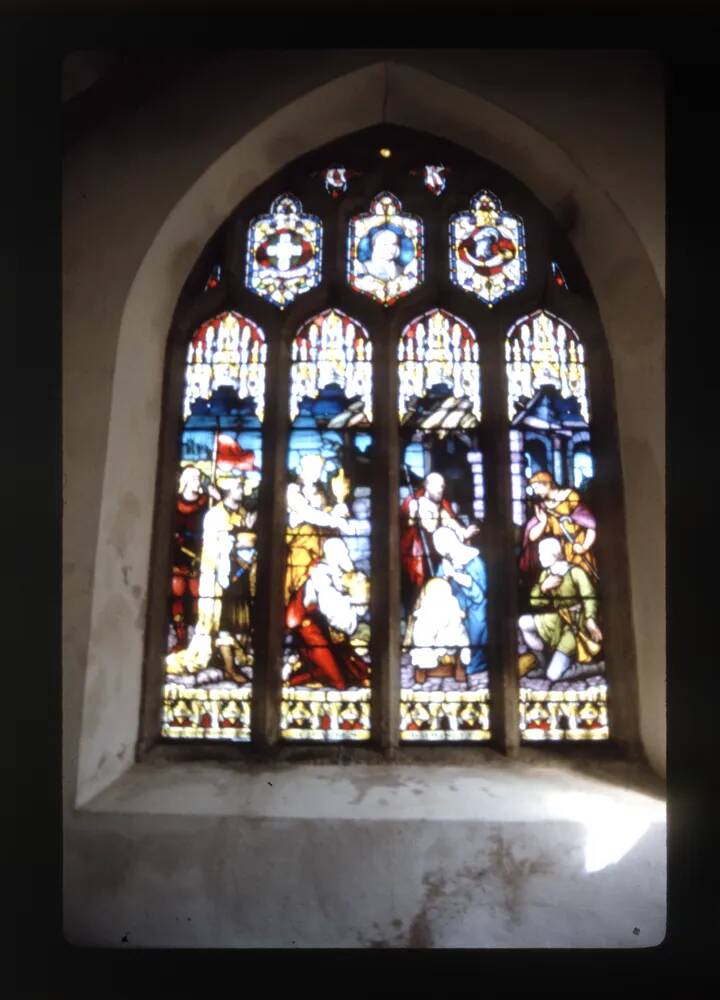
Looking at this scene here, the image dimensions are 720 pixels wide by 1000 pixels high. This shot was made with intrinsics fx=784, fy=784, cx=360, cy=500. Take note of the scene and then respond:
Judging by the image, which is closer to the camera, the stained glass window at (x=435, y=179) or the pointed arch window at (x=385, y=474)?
Answer: the pointed arch window at (x=385, y=474)

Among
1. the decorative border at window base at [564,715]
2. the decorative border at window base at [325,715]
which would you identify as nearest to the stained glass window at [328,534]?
the decorative border at window base at [325,715]

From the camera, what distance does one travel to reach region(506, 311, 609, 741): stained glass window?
2.91 meters

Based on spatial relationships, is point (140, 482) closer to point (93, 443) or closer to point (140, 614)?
point (93, 443)

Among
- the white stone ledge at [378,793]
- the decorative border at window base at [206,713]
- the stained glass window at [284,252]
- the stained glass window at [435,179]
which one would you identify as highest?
the stained glass window at [435,179]

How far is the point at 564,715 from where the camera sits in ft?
9.49

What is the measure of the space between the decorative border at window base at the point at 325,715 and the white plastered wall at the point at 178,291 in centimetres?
25

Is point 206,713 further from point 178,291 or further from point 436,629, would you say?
point 178,291

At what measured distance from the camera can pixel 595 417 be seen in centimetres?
316

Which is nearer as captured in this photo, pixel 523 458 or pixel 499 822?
pixel 499 822

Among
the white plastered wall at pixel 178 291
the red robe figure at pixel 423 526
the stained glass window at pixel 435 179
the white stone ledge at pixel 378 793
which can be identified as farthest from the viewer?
the stained glass window at pixel 435 179

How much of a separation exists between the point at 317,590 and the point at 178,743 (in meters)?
0.76

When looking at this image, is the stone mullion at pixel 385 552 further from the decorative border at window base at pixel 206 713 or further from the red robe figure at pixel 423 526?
the decorative border at window base at pixel 206 713

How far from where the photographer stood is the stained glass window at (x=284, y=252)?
3354mm

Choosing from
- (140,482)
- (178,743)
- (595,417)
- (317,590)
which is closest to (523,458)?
(595,417)
